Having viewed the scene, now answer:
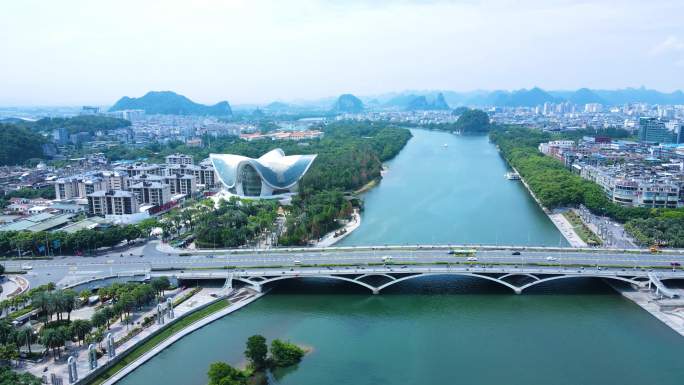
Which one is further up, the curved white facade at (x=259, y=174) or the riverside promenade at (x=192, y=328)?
the curved white facade at (x=259, y=174)

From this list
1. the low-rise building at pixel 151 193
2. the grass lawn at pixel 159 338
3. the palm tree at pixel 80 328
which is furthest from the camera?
the low-rise building at pixel 151 193

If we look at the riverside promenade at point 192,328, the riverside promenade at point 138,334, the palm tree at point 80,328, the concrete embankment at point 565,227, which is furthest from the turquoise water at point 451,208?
the palm tree at point 80,328

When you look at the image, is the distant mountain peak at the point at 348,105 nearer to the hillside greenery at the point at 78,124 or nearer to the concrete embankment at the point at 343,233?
the hillside greenery at the point at 78,124

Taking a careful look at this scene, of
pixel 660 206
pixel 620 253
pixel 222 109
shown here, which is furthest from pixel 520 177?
pixel 222 109

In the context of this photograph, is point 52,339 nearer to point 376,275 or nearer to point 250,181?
point 376,275

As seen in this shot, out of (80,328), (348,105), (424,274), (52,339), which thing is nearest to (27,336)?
(52,339)
